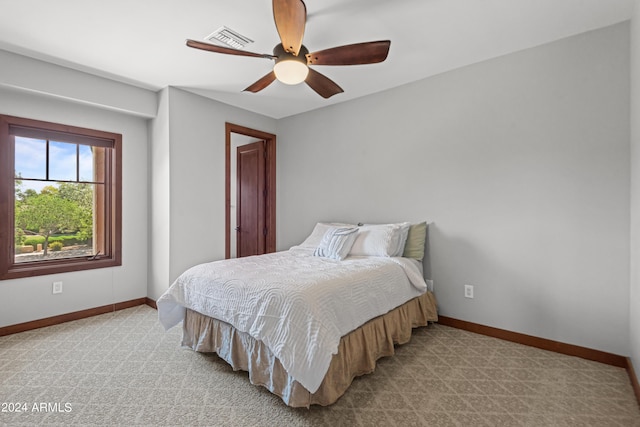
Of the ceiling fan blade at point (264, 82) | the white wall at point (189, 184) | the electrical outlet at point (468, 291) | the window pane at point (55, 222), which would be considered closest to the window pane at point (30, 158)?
the window pane at point (55, 222)

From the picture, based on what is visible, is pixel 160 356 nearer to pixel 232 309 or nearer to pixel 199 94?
pixel 232 309

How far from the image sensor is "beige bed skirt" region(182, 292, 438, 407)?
5.98 ft

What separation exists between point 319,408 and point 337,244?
1.50 meters

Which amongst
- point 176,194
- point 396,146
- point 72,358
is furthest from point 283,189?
point 72,358

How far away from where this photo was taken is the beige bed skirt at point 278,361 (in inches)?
71.8

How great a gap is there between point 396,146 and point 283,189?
1.89 m

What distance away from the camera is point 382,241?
3072 mm

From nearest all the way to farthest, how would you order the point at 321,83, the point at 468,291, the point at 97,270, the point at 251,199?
the point at 321,83, the point at 468,291, the point at 97,270, the point at 251,199

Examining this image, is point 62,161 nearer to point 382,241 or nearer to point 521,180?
point 382,241

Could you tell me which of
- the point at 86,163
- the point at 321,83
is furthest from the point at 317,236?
the point at 86,163

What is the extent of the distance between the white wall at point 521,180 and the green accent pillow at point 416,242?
0.49 ft

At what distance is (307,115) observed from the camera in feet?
14.4

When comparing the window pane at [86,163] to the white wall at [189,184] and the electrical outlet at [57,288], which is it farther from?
the electrical outlet at [57,288]

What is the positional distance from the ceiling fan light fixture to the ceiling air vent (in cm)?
59
